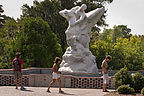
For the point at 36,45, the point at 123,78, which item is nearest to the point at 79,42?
the point at 123,78

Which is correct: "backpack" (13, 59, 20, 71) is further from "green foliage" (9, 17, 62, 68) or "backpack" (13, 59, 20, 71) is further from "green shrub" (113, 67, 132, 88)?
"green foliage" (9, 17, 62, 68)

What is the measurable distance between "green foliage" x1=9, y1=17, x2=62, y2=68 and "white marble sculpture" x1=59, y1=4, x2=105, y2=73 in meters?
7.82

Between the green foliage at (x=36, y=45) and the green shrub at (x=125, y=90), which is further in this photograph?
the green foliage at (x=36, y=45)

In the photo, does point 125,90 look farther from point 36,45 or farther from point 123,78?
point 36,45

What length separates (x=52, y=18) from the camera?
38.4 metres

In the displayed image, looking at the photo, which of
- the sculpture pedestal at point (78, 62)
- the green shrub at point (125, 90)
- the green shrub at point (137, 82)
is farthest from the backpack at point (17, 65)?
the green shrub at point (137, 82)

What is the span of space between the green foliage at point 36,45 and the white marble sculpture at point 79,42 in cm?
782

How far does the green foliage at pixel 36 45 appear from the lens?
2709 cm

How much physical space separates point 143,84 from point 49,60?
17683 mm

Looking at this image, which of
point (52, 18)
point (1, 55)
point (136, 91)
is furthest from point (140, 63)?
point (136, 91)

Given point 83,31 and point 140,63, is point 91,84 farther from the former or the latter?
point 140,63

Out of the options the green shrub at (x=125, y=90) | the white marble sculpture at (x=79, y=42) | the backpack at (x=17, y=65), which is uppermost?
the white marble sculpture at (x=79, y=42)

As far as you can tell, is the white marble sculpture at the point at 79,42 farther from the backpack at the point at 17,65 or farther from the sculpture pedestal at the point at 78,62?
the backpack at the point at 17,65

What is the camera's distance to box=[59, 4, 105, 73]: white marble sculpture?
1925cm
